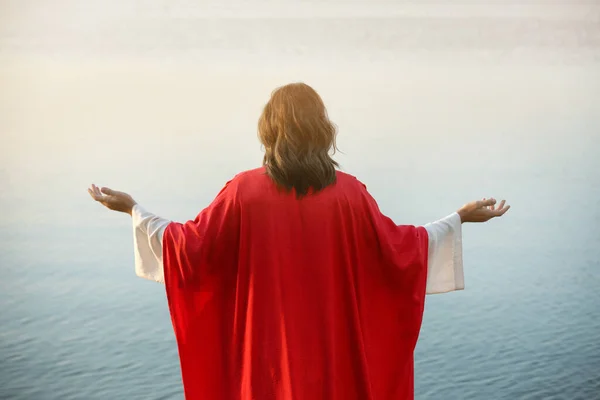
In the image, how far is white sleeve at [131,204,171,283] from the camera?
7.16 ft

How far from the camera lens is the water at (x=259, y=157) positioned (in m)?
4.00

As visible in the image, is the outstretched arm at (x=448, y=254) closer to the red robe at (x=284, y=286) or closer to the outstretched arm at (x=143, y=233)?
the red robe at (x=284, y=286)

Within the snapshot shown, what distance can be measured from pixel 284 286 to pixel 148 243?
1.28 feet

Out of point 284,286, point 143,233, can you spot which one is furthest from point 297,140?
point 143,233

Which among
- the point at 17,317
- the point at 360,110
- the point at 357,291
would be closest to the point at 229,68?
the point at 360,110

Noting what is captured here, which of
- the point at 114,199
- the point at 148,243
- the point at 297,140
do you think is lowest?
the point at 148,243

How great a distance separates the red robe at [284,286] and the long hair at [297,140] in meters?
Answer: 0.04

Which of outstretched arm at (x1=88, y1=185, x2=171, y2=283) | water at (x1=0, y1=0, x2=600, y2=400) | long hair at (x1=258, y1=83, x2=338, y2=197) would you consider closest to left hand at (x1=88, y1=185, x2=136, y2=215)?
outstretched arm at (x1=88, y1=185, x2=171, y2=283)

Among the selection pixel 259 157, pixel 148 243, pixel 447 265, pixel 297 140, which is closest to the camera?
pixel 297 140

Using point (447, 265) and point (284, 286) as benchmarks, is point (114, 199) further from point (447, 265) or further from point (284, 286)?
point (447, 265)

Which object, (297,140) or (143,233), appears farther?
(143,233)

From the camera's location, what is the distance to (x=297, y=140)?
6.77ft

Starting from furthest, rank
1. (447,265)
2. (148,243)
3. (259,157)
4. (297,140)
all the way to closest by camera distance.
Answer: (259,157) < (447,265) < (148,243) < (297,140)

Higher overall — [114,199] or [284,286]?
[114,199]
